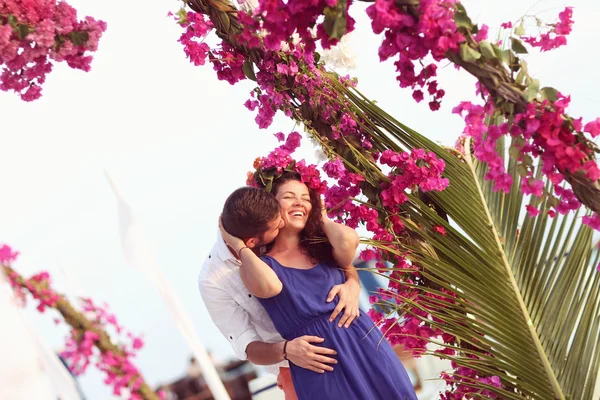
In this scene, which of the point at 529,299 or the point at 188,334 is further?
the point at 188,334

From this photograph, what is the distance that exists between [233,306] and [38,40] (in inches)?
36.0

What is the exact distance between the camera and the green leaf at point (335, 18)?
1201mm

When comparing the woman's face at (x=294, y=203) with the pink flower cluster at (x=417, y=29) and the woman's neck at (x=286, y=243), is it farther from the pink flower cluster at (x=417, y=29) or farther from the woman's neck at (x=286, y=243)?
the pink flower cluster at (x=417, y=29)

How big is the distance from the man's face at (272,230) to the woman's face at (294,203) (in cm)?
4

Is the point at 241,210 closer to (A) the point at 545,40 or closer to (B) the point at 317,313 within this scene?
(B) the point at 317,313

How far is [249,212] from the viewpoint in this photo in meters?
1.91

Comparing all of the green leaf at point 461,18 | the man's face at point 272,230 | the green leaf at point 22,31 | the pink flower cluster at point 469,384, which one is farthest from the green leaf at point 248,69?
the pink flower cluster at point 469,384

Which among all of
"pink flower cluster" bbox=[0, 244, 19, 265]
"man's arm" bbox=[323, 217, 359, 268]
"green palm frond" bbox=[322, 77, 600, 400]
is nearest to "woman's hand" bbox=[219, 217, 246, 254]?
"man's arm" bbox=[323, 217, 359, 268]

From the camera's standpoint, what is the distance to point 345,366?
1879 millimetres

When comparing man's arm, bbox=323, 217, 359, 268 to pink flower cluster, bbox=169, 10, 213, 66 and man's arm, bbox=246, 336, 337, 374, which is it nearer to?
man's arm, bbox=246, 336, 337, 374

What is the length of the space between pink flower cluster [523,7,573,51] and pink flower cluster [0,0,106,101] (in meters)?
1.03

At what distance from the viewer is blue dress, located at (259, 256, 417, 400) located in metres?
1.88

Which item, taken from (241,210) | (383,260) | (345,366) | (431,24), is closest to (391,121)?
(383,260)

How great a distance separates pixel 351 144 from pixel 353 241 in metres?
0.37
